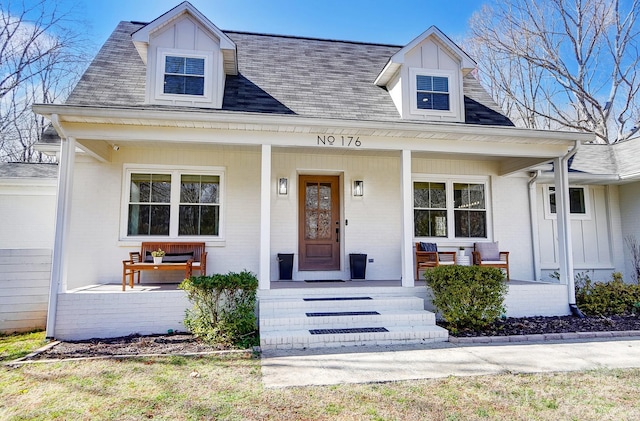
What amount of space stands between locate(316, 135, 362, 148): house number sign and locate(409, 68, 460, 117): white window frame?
6.53ft

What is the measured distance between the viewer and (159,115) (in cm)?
554

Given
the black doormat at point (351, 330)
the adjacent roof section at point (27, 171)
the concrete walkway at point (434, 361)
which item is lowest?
the concrete walkway at point (434, 361)

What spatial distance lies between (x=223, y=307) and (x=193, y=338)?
58 cm

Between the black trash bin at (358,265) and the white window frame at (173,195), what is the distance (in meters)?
2.59

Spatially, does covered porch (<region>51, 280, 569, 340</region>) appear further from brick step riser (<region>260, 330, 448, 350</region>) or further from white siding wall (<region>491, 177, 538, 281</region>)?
white siding wall (<region>491, 177, 538, 281</region>)

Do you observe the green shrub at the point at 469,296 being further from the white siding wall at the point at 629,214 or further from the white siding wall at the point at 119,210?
the white siding wall at the point at 629,214

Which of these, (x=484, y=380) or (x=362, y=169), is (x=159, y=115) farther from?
(x=484, y=380)

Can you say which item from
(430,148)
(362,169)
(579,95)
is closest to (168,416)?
(430,148)

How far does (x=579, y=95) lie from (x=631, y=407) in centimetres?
1686

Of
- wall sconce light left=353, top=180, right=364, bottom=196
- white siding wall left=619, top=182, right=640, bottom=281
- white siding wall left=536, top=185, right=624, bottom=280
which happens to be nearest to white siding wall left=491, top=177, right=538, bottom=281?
white siding wall left=536, top=185, right=624, bottom=280

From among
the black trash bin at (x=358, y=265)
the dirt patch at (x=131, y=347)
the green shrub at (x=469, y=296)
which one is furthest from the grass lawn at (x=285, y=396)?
the black trash bin at (x=358, y=265)

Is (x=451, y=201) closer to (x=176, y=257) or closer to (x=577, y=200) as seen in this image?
(x=577, y=200)

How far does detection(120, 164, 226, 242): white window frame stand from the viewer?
7.21 meters

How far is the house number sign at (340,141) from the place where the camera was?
20.5 ft
